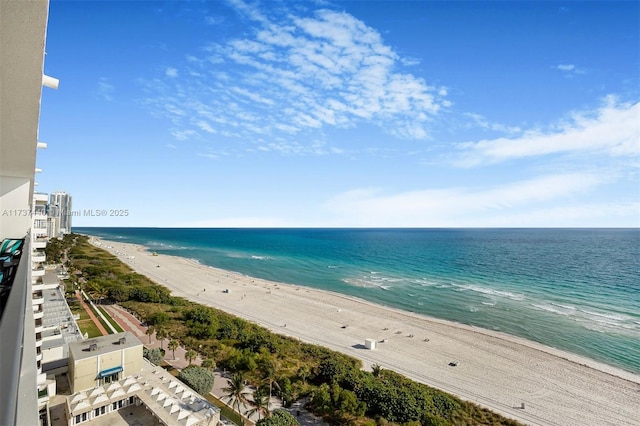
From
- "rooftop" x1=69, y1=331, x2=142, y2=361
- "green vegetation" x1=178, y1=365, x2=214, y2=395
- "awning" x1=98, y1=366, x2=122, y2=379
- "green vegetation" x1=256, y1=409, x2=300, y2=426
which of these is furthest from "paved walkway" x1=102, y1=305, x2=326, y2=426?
"awning" x1=98, y1=366, x2=122, y2=379

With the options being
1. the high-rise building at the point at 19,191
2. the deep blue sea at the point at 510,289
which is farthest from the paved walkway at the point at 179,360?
the deep blue sea at the point at 510,289

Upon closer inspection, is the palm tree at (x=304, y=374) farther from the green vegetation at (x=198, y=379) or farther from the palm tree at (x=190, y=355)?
the palm tree at (x=190, y=355)

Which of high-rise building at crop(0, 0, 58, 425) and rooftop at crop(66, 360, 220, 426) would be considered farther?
rooftop at crop(66, 360, 220, 426)

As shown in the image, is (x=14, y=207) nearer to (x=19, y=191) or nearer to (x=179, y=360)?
(x=19, y=191)

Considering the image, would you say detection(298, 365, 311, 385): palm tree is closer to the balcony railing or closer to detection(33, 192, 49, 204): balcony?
detection(33, 192, 49, 204): balcony

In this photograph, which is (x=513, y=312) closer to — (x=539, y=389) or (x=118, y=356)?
(x=539, y=389)

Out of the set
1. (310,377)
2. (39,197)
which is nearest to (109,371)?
(310,377)
